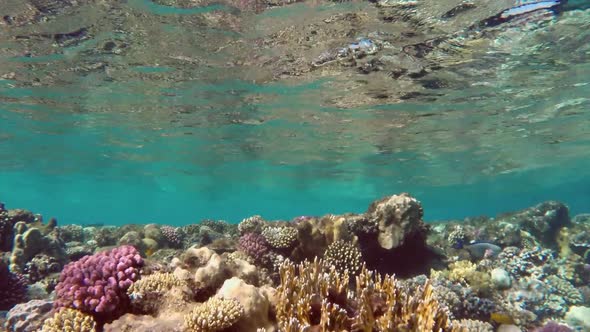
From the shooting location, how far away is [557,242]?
664 inches

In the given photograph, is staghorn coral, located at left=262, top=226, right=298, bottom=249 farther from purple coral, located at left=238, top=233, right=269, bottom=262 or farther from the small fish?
the small fish

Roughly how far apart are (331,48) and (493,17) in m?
5.76

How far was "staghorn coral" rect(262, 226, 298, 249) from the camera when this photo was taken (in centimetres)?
855

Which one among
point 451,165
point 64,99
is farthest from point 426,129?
point 64,99

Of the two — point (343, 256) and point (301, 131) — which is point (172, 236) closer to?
point (343, 256)

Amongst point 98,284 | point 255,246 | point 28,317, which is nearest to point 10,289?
point 28,317

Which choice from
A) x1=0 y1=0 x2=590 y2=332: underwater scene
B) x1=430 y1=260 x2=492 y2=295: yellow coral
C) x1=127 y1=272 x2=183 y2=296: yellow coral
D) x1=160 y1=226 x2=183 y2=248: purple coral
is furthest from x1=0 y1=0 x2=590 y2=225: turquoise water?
x1=127 y1=272 x2=183 y2=296: yellow coral

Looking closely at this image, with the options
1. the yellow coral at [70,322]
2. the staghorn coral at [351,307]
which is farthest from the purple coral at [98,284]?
the staghorn coral at [351,307]

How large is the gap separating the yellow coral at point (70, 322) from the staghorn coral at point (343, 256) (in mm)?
4759

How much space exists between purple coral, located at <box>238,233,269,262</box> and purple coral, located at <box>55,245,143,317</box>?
123 inches

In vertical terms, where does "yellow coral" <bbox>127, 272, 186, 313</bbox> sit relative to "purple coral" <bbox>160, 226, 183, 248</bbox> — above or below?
above

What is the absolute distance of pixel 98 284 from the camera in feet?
16.4

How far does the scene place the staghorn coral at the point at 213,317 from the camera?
13.7ft

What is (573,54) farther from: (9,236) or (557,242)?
(9,236)
